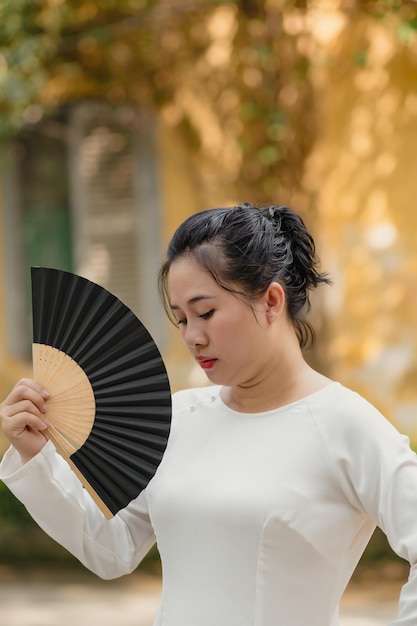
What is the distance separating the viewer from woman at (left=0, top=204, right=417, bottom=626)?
5.65 feet

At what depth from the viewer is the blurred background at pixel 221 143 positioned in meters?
6.36

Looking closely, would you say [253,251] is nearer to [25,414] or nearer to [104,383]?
[104,383]

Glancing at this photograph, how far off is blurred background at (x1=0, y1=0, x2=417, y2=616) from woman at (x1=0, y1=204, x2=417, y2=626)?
431cm

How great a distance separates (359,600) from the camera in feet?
18.8

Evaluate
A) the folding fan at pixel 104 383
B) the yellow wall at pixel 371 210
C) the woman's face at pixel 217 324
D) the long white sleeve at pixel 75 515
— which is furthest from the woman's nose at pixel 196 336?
the yellow wall at pixel 371 210

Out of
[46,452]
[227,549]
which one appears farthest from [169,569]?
[46,452]

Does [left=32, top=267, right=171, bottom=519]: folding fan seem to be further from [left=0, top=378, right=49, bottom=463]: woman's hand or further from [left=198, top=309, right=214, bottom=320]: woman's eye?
[left=198, top=309, right=214, bottom=320]: woman's eye

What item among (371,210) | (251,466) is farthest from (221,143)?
(251,466)

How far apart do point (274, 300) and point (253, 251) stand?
10 centimetres

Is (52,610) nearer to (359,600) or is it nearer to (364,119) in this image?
(359,600)

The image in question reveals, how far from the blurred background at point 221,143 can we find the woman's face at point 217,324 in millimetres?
4376

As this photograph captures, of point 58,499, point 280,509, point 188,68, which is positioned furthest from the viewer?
point 188,68

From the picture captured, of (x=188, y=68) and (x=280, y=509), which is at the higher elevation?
(x=188, y=68)

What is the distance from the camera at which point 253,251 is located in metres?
1.84
